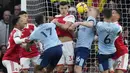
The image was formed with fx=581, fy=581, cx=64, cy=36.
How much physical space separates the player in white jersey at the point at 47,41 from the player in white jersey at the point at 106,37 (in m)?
0.62

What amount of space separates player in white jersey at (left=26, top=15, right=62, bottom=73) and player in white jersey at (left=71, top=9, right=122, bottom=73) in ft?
2.05

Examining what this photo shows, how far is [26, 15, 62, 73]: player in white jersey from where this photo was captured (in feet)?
38.2

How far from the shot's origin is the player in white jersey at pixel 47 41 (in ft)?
38.2

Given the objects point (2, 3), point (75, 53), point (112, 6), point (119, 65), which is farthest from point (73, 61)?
point (2, 3)

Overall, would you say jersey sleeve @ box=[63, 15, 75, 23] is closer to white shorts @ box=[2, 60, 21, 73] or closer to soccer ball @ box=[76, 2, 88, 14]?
soccer ball @ box=[76, 2, 88, 14]

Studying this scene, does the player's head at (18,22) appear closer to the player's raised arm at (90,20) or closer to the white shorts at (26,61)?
the white shorts at (26,61)

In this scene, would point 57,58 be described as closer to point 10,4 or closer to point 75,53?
point 75,53

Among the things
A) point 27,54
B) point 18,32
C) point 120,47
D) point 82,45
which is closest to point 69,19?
point 82,45

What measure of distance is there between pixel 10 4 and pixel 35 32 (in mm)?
4223

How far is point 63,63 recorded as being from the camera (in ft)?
41.1

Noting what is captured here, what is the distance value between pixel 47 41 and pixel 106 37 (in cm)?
129

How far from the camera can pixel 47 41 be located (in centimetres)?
1169

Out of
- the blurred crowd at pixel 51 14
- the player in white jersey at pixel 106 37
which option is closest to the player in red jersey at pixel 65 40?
the player in white jersey at pixel 106 37

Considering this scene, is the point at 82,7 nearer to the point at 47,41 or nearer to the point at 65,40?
the point at 65,40
